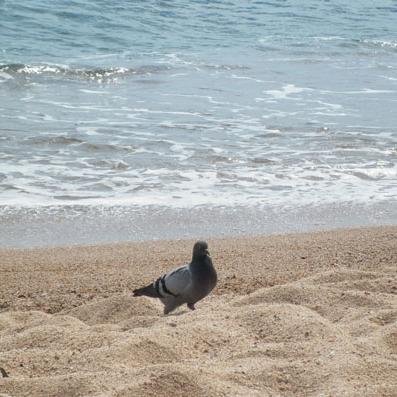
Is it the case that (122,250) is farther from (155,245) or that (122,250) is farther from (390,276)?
(390,276)

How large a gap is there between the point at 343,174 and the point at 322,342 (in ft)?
19.5

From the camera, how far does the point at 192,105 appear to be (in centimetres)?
1393

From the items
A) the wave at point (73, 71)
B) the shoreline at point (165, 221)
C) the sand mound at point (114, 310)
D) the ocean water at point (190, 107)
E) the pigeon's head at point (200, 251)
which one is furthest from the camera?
the wave at point (73, 71)

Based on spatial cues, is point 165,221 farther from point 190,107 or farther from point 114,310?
point 190,107

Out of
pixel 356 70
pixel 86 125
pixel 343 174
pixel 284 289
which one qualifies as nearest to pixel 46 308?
pixel 284 289

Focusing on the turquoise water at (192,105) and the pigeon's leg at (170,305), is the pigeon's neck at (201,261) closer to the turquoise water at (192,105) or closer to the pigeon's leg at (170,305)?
the pigeon's leg at (170,305)

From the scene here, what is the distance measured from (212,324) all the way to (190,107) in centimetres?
931

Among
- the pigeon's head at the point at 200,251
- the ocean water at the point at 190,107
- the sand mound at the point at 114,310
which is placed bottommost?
the ocean water at the point at 190,107

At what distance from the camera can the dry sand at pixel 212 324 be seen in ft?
12.1

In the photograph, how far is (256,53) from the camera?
19391mm

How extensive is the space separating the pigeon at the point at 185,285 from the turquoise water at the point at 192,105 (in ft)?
→ 10.7

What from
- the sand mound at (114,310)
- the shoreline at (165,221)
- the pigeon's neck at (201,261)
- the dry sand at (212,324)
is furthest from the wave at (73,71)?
the pigeon's neck at (201,261)

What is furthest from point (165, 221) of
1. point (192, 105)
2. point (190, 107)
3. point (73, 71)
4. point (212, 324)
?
point (73, 71)

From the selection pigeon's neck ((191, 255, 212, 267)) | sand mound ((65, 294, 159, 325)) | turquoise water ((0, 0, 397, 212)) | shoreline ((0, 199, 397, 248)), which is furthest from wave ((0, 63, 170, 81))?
pigeon's neck ((191, 255, 212, 267))
